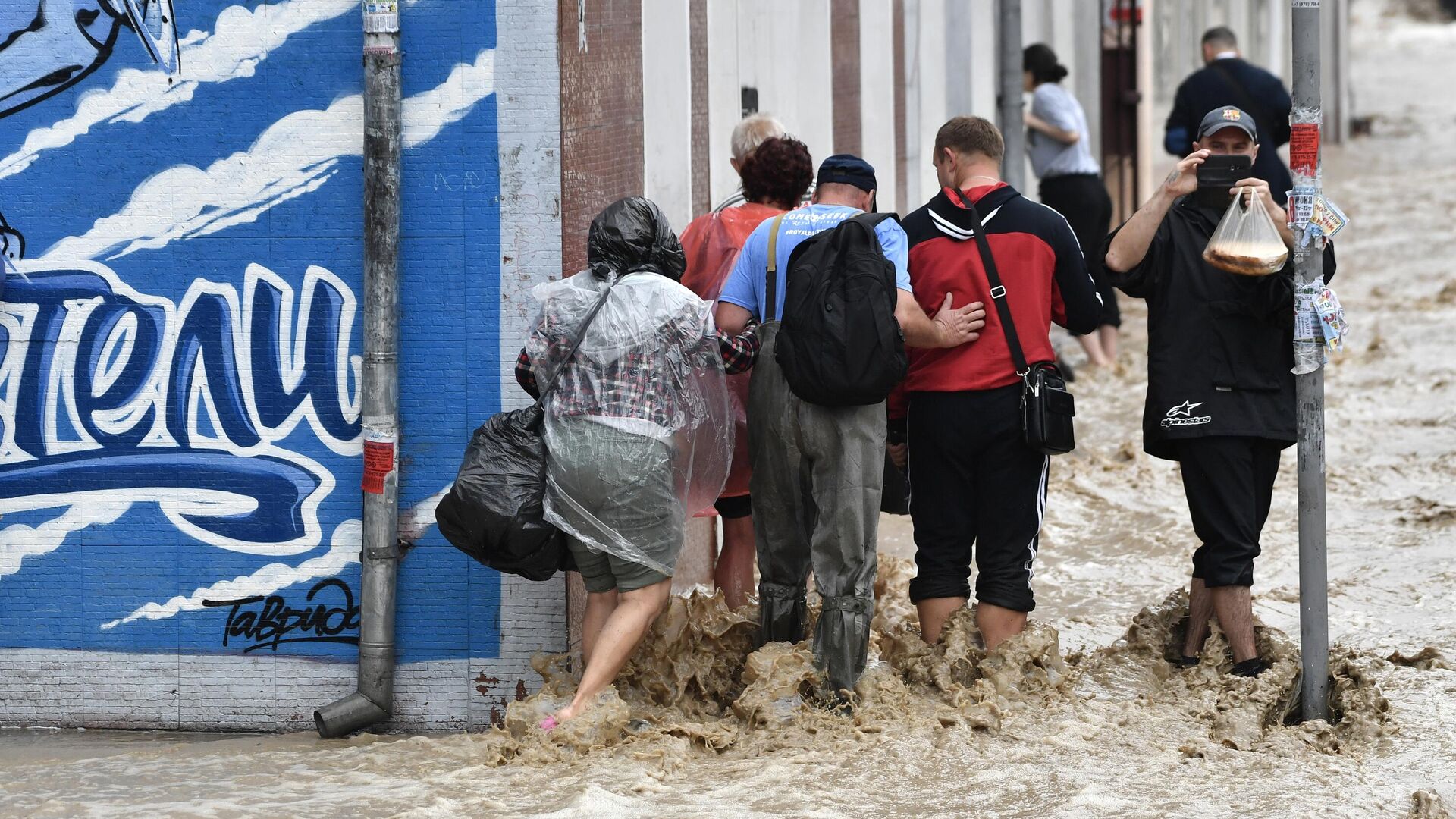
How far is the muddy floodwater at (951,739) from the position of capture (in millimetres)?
4676

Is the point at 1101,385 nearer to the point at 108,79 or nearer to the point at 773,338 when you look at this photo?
the point at 773,338

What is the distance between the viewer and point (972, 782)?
4.79 metres

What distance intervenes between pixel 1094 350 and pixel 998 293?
6.45m

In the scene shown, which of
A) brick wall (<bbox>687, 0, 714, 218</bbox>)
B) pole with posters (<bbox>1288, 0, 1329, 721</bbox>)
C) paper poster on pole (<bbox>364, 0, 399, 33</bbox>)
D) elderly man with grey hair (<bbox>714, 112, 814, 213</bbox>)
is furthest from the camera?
brick wall (<bbox>687, 0, 714, 218</bbox>)

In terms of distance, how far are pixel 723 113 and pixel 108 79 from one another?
2960 millimetres

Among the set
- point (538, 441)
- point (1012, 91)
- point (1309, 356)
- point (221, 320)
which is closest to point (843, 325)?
point (538, 441)

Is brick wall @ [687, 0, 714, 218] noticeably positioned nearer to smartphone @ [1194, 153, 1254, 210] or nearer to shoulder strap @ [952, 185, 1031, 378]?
shoulder strap @ [952, 185, 1031, 378]

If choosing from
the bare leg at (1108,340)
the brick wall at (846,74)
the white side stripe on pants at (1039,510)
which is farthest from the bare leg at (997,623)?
the bare leg at (1108,340)

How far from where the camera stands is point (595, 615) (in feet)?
17.5

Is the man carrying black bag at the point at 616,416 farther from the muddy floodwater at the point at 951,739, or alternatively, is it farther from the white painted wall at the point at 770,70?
the white painted wall at the point at 770,70

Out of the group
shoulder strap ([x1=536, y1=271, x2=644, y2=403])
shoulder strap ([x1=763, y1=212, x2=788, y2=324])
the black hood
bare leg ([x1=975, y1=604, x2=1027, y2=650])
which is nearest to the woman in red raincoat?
shoulder strap ([x1=763, y1=212, x2=788, y2=324])

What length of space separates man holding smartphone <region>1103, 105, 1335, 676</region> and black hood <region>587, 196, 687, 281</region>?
147 cm

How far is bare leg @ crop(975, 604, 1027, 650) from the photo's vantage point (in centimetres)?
557

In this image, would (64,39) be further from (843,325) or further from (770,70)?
(770,70)
